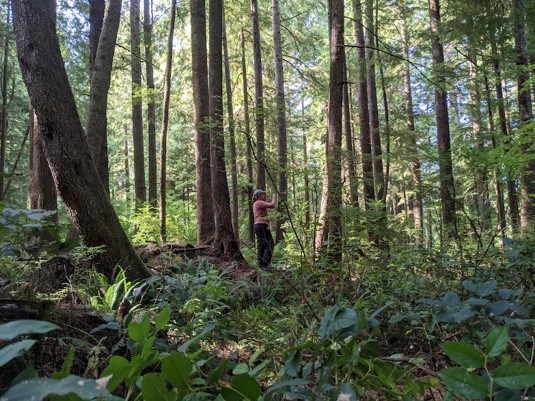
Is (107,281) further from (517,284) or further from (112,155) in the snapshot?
(112,155)

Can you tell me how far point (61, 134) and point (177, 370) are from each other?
408cm

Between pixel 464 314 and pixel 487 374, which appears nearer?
pixel 487 374

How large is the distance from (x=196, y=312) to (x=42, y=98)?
2.92 m

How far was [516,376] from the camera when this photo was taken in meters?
0.98

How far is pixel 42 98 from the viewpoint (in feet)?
14.1

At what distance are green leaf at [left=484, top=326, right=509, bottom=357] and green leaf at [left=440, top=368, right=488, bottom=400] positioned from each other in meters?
0.08

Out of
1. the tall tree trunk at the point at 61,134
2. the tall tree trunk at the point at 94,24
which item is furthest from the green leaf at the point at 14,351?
the tall tree trunk at the point at 94,24

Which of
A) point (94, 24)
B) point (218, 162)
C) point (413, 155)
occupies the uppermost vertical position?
point (94, 24)

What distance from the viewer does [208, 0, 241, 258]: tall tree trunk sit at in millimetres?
7914

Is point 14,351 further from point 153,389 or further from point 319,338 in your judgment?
point 319,338

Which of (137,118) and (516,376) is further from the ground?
(137,118)

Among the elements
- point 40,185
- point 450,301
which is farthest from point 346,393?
point 40,185

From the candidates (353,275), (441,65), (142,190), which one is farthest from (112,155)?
(353,275)

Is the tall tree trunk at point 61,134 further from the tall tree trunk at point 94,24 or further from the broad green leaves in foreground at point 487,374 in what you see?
the broad green leaves in foreground at point 487,374
